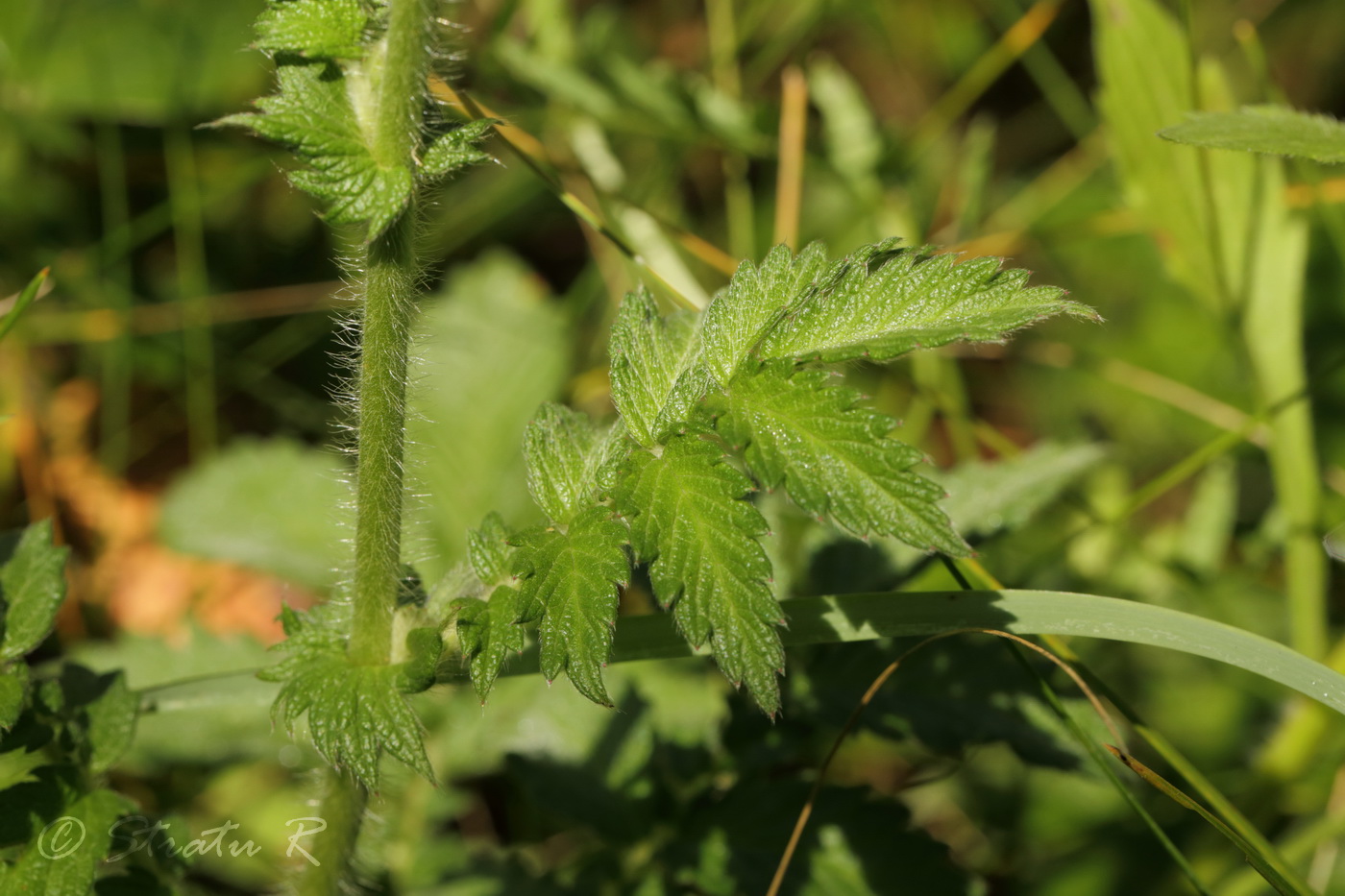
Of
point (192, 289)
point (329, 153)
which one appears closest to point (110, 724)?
point (329, 153)

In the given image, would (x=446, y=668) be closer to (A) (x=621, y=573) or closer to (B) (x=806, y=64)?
(A) (x=621, y=573)

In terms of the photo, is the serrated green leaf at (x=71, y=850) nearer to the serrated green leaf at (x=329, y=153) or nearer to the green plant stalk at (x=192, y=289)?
the serrated green leaf at (x=329, y=153)

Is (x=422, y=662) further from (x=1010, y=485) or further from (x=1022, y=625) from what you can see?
(x=1010, y=485)

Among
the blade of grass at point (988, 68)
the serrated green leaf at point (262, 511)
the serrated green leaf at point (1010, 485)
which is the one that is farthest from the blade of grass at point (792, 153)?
the serrated green leaf at point (262, 511)

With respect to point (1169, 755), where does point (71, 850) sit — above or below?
above

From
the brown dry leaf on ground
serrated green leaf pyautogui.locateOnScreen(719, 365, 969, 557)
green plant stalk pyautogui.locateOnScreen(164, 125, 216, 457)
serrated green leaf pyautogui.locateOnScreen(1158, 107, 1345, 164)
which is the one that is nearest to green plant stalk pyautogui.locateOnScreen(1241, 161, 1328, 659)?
serrated green leaf pyautogui.locateOnScreen(1158, 107, 1345, 164)

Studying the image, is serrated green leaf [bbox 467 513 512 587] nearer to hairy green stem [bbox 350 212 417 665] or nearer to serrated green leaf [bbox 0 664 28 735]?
A: hairy green stem [bbox 350 212 417 665]

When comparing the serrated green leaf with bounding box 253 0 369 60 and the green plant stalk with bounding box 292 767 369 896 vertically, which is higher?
the serrated green leaf with bounding box 253 0 369 60
